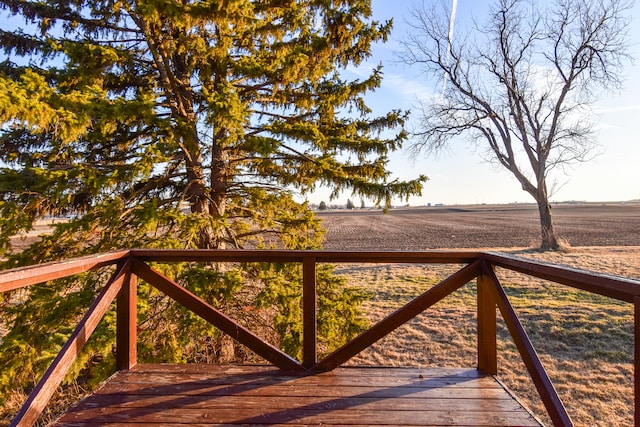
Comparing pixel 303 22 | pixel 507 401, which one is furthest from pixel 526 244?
pixel 507 401

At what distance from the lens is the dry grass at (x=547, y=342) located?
4.88 m

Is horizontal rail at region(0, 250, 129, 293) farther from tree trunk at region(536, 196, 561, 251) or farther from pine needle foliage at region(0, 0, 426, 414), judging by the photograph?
tree trunk at region(536, 196, 561, 251)

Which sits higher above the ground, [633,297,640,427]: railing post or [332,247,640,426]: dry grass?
[633,297,640,427]: railing post

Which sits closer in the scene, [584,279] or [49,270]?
[584,279]

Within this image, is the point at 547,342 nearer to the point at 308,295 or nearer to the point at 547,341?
the point at 547,341

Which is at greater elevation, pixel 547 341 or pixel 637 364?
pixel 637 364

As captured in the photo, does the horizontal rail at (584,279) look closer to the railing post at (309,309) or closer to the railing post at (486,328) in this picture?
the railing post at (486,328)

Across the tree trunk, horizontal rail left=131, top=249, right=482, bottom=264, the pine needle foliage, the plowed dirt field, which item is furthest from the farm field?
the plowed dirt field

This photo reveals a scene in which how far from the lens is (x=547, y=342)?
262 inches

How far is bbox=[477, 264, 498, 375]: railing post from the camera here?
105 inches

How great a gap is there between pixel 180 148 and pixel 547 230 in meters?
18.1

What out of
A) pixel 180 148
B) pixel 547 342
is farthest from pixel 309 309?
pixel 547 342

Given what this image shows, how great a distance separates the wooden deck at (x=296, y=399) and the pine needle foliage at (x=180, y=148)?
4.12 ft

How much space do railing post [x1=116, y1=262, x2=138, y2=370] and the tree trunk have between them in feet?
61.9
